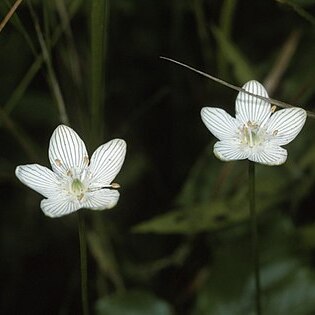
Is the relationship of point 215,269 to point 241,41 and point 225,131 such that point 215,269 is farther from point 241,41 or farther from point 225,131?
point 241,41

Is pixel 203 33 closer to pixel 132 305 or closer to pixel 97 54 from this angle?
pixel 97 54

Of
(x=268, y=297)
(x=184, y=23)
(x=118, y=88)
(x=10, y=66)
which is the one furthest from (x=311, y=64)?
(x=10, y=66)

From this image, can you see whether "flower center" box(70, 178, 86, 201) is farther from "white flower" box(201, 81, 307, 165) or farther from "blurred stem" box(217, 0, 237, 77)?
"blurred stem" box(217, 0, 237, 77)

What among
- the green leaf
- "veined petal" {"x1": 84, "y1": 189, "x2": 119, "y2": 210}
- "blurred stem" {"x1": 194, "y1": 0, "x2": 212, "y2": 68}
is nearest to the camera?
"veined petal" {"x1": 84, "y1": 189, "x2": 119, "y2": 210}

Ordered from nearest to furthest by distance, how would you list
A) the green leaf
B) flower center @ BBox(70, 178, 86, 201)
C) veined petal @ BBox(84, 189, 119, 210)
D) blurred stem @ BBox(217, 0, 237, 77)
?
veined petal @ BBox(84, 189, 119, 210)
flower center @ BBox(70, 178, 86, 201)
the green leaf
blurred stem @ BBox(217, 0, 237, 77)

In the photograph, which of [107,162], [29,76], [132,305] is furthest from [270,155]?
[29,76]

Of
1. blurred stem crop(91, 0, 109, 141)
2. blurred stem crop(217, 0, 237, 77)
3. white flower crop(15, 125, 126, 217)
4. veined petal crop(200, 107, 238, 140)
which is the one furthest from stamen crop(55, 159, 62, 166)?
blurred stem crop(217, 0, 237, 77)
